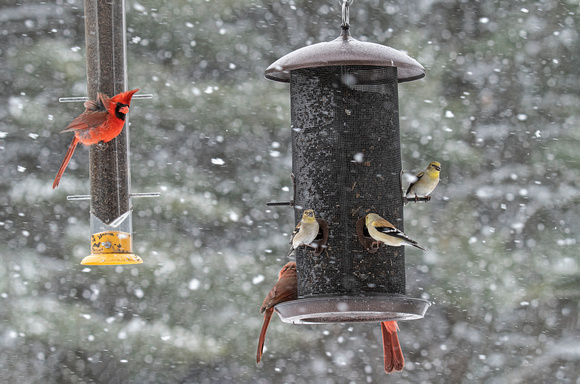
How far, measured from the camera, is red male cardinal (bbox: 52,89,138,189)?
17.0 feet

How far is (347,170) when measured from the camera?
467 cm

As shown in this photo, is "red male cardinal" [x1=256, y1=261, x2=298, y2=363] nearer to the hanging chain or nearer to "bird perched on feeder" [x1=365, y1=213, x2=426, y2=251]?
"bird perched on feeder" [x1=365, y1=213, x2=426, y2=251]

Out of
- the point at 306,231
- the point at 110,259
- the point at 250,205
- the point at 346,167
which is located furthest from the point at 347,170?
the point at 250,205

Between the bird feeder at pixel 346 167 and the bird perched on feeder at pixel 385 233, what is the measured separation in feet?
0.45

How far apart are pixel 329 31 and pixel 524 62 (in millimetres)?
2286

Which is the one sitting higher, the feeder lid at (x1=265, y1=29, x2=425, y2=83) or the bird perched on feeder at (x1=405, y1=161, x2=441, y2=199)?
the feeder lid at (x1=265, y1=29, x2=425, y2=83)

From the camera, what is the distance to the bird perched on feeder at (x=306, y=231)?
4391 millimetres

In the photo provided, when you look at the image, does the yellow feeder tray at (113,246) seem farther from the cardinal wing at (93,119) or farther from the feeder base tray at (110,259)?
the cardinal wing at (93,119)

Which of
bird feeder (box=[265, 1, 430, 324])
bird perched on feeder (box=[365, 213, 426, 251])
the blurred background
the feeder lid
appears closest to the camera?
bird perched on feeder (box=[365, 213, 426, 251])

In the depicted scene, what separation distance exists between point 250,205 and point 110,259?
4843 millimetres

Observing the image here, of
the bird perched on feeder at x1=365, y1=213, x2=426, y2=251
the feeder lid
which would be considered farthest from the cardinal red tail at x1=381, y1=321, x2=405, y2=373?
the feeder lid

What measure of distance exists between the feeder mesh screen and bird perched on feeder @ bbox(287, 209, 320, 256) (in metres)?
0.22

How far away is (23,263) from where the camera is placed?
31.3 feet

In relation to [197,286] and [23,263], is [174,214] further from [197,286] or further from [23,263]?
[23,263]
